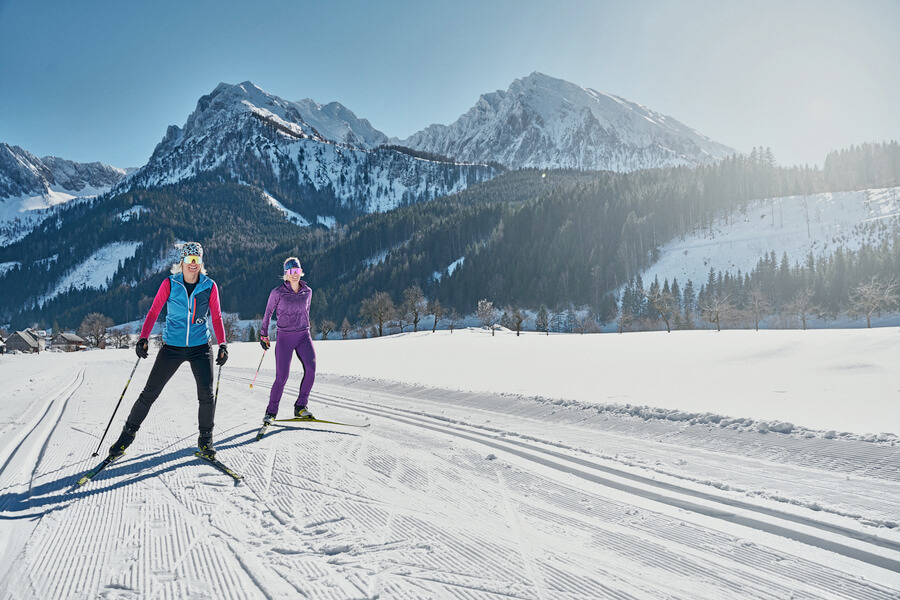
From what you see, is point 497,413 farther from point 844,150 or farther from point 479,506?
point 844,150

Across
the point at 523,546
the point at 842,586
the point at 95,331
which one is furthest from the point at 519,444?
the point at 95,331

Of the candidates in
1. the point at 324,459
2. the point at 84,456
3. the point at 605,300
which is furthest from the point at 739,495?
the point at 605,300

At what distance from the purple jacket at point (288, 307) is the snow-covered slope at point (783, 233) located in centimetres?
10377

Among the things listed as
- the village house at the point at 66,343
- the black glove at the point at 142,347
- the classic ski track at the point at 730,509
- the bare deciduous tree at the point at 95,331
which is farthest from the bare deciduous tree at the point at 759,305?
the village house at the point at 66,343

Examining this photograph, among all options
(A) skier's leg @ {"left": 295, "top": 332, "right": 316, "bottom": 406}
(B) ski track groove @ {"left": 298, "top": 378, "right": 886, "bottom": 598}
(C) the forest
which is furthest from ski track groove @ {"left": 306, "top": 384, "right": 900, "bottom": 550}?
(C) the forest

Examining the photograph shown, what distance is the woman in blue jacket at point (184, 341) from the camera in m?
4.38

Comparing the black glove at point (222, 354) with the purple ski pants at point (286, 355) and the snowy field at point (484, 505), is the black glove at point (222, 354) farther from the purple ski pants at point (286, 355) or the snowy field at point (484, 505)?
the purple ski pants at point (286, 355)

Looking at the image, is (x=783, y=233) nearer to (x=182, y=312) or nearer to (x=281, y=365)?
(x=281, y=365)

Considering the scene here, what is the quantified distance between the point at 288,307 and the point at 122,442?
2.60 metres

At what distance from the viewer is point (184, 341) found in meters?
4.42

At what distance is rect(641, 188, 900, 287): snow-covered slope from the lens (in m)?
92.4

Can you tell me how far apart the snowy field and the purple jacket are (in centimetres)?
151

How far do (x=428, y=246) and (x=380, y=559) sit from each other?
461ft

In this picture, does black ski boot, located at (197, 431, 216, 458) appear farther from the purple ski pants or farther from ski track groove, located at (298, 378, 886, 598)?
ski track groove, located at (298, 378, 886, 598)
